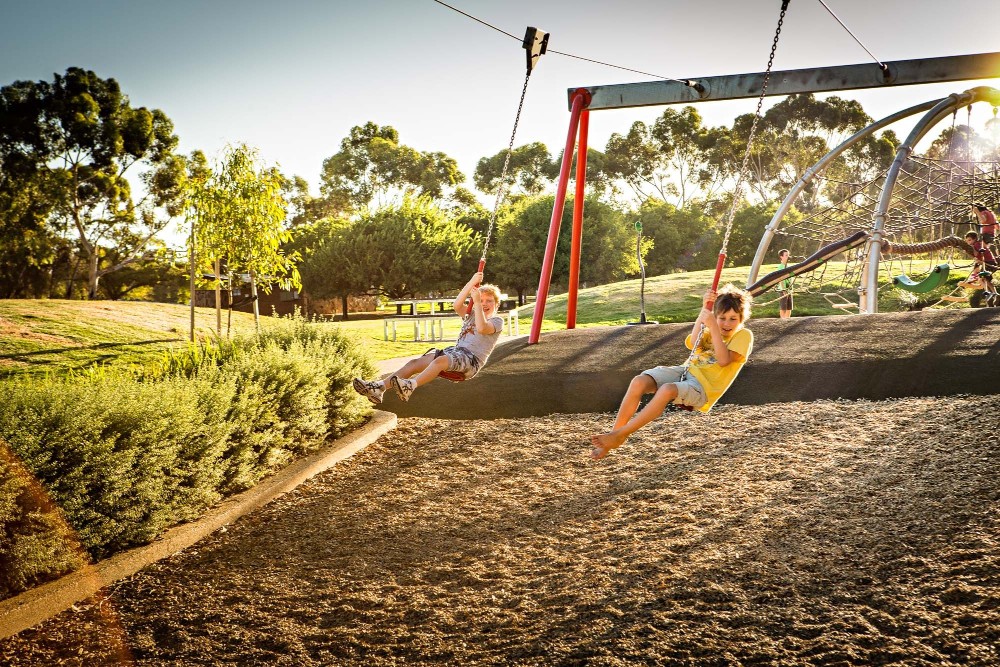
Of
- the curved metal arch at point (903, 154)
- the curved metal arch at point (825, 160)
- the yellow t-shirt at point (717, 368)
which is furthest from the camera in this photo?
the curved metal arch at point (825, 160)

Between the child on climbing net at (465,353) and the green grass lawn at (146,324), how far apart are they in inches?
166

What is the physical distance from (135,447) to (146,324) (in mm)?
11113

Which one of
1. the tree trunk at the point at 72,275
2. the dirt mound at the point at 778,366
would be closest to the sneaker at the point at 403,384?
the dirt mound at the point at 778,366

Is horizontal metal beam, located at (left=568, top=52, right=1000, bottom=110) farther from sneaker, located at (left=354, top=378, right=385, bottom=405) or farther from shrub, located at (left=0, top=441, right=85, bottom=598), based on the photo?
shrub, located at (left=0, top=441, right=85, bottom=598)

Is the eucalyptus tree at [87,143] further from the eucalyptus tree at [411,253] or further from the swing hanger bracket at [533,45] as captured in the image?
the swing hanger bracket at [533,45]

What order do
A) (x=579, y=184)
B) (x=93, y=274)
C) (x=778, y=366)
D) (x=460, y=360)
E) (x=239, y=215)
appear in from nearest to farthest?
(x=460, y=360), (x=579, y=184), (x=778, y=366), (x=239, y=215), (x=93, y=274)

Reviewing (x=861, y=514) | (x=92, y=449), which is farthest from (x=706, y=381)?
(x=92, y=449)

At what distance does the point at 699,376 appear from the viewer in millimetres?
5035

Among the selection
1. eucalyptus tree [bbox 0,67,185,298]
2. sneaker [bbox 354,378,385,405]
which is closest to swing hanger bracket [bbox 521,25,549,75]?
sneaker [bbox 354,378,385,405]

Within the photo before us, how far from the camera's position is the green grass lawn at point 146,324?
1309cm

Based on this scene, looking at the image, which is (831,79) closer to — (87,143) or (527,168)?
(87,143)

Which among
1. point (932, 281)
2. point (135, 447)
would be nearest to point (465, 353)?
point (135, 447)

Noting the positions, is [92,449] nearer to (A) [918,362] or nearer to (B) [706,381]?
(B) [706,381]

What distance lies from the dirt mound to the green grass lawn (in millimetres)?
1791
